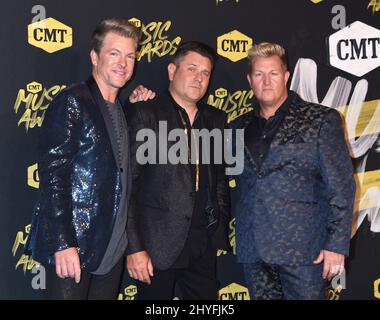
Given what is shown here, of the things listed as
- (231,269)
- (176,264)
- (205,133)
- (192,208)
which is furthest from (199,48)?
(231,269)

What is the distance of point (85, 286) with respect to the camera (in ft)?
6.91

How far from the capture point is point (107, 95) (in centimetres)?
226

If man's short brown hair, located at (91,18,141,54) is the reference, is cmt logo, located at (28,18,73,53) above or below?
above

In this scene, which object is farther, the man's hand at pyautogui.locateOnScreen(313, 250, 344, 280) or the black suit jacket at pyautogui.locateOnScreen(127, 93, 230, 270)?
the black suit jacket at pyautogui.locateOnScreen(127, 93, 230, 270)

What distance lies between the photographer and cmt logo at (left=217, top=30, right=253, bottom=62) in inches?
114

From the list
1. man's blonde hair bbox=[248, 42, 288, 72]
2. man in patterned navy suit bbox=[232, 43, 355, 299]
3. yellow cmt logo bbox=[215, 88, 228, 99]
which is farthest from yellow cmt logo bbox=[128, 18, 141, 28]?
man in patterned navy suit bbox=[232, 43, 355, 299]

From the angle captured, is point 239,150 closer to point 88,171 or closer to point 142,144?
point 142,144

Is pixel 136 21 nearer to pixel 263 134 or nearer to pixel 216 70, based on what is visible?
pixel 216 70

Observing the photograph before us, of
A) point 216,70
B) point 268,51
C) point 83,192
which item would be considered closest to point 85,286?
point 83,192

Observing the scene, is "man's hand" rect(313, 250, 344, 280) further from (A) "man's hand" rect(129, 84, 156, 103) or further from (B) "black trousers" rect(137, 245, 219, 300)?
(A) "man's hand" rect(129, 84, 156, 103)

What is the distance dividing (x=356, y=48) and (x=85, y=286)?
2043 mm

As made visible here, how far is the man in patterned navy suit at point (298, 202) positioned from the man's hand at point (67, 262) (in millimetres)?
783

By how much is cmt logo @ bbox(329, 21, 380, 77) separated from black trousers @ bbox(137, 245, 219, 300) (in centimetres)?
136

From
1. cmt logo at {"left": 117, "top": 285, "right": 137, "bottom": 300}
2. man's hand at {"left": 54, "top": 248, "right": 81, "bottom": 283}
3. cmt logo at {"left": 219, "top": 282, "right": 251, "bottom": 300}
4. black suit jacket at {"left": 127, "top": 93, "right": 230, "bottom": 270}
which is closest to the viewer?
man's hand at {"left": 54, "top": 248, "right": 81, "bottom": 283}
